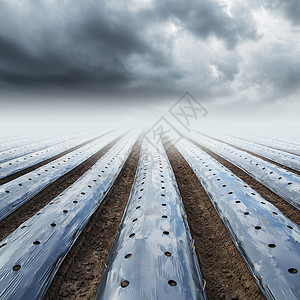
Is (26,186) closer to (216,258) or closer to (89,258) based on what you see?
(89,258)

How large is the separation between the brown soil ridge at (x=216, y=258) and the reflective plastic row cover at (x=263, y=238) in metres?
0.25

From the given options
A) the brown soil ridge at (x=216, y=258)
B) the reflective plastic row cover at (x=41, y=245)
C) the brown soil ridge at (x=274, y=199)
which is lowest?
the brown soil ridge at (x=216, y=258)

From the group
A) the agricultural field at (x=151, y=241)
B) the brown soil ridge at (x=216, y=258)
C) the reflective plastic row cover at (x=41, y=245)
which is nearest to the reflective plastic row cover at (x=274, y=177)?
the agricultural field at (x=151, y=241)

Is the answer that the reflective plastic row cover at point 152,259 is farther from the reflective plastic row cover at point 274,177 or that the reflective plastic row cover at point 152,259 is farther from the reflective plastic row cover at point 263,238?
the reflective plastic row cover at point 274,177

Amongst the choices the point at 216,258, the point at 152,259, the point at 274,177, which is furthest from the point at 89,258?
the point at 274,177

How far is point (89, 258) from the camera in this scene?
2.33 m

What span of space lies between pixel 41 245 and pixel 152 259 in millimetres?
1289

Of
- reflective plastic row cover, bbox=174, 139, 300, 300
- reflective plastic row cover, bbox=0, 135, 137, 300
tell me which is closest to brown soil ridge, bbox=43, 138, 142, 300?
reflective plastic row cover, bbox=0, 135, 137, 300

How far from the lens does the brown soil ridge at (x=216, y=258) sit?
1821 mm

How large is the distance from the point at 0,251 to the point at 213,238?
2.75 meters

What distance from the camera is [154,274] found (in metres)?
1.53

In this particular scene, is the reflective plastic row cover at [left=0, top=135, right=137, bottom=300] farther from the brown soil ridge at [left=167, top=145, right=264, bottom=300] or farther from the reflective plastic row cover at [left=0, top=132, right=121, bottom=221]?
the brown soil ridge at [left=167, top=145, right=264, bottom=300]

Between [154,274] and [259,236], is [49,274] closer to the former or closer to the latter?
[154,274]

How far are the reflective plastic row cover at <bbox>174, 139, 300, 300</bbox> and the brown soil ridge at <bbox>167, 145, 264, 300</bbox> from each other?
25 centimetres
